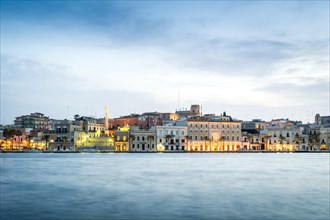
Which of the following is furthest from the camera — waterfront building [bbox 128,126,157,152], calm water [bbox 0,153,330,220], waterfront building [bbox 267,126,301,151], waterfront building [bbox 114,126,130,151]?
waterfront building [bbox 267,126,301,151]

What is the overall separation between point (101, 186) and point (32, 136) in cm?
10181

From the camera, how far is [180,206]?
25203 millimetres

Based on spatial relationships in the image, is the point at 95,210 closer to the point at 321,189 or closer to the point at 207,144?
the point at 321,189

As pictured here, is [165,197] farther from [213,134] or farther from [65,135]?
[213,134]

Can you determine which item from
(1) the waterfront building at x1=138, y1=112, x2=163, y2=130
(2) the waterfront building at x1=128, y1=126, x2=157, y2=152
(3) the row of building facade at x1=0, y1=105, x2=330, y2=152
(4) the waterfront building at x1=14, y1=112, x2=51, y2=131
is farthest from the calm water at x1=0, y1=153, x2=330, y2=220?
(4) the waterfront building at x1=14, y1=112, x2=51, y2=131

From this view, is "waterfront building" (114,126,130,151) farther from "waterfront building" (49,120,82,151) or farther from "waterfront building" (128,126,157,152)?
"waterfront building" (49,120,82,151)

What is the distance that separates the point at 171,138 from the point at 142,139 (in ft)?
23.2

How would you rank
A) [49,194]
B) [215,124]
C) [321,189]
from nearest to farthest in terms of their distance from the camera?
1. [49,194]
2. [321,189]
3. [215,124]

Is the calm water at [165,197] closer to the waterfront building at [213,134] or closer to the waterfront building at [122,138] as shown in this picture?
the waterfront building at [122,138]

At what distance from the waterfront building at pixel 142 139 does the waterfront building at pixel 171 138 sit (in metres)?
1.45

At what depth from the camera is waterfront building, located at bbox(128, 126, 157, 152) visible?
4589 inches

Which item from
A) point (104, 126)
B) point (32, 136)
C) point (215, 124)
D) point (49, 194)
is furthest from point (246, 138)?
point (49, 194)

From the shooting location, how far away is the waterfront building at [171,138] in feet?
387

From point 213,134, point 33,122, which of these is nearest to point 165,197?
point 213,134
